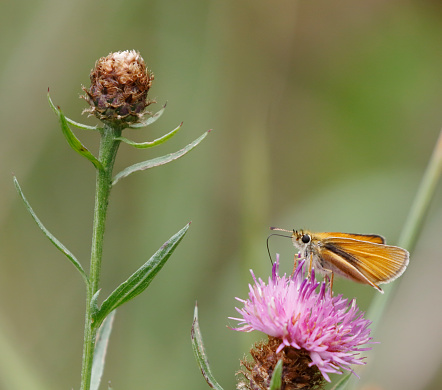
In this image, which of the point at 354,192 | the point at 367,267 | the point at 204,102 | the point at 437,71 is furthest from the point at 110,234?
the point at 437,71

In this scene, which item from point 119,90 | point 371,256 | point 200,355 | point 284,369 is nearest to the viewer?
point 200,355

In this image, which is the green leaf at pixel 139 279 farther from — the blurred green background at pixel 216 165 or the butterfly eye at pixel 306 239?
the blurred green background at pixel 216 165

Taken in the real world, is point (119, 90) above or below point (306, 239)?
above

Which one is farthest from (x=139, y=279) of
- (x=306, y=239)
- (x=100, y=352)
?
(x=306, y=239)

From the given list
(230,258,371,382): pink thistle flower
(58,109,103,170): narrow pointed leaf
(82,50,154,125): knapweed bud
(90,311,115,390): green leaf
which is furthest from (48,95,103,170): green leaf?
(230,258,371,382): pink thistle flower

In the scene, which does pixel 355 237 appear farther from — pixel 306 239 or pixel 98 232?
pixel 98 232

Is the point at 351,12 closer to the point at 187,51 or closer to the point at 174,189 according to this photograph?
the point at 187,51

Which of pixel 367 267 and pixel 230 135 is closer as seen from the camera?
pixel 367 267

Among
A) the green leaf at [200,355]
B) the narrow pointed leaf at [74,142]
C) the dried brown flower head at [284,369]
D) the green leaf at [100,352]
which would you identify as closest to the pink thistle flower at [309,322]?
the dried brown flower head at [284,369]
